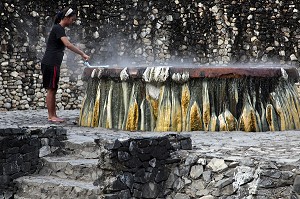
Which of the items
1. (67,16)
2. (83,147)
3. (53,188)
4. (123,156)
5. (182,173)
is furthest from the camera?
(67,16)

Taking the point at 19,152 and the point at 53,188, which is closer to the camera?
the point at 53,188

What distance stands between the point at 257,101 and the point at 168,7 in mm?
6713

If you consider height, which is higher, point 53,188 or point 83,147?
point 83,147

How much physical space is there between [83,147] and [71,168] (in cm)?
35

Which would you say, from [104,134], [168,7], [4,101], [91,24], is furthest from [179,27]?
[104,134]

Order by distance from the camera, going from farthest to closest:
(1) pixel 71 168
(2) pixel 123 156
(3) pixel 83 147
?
1. (3) pixel 83 147
2. (1) pixel 71 168
3. (2) pixel 123 156

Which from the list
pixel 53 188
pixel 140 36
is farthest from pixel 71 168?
pixel 140 36

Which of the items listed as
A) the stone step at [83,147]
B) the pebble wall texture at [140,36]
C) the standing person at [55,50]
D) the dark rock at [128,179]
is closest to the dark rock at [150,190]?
Result: the dark rock at [128,179]

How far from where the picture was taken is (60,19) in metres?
7.23

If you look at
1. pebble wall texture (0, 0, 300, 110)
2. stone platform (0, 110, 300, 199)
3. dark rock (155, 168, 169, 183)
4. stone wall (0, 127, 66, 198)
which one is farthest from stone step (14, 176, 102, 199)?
pebble wall texture (0, 0, 300, 110)

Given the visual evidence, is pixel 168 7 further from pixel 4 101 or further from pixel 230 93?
pixel 230 93

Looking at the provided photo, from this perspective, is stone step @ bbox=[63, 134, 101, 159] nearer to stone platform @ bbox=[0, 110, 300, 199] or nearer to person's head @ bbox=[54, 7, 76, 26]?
stone platform @ bbox=[0, 110, 300, 199]

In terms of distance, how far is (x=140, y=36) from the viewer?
509 inches

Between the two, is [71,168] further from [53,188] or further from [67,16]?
[67,16]
